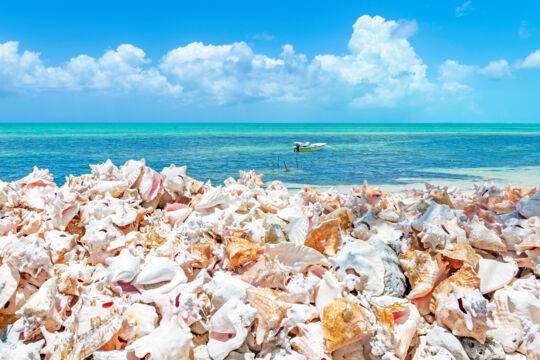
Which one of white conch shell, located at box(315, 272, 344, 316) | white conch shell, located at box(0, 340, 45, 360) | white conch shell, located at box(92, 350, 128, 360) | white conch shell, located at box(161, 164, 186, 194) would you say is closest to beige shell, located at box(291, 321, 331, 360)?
white conch shell, located at box(315, 272, 344, 316)

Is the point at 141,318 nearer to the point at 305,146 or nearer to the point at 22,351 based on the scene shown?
the point at 22,351

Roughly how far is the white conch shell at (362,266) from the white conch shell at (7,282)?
176cm

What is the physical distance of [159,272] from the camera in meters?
2.09

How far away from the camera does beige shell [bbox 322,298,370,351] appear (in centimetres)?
173

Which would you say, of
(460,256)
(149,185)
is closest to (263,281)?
(460,256)

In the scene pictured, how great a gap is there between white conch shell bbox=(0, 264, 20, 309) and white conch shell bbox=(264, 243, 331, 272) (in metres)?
1.37

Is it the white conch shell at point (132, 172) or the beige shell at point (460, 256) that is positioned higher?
the white conch shell at point (132, 172)

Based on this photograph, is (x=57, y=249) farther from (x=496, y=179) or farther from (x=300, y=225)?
(x=496, y=179)

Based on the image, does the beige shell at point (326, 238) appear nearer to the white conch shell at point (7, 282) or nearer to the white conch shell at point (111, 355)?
the white conch shell at point (111, 355)

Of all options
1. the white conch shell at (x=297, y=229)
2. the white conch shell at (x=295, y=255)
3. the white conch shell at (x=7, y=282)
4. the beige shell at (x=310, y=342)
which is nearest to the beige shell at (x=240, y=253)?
the white conch shell at (x=295, y=255)

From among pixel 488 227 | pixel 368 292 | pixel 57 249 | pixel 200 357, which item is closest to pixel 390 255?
pixel 368 292

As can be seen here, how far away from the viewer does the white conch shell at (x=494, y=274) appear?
2.17 meters

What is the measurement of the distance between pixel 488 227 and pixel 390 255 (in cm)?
97

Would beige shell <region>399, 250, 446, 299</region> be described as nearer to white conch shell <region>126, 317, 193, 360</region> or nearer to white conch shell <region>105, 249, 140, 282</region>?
white conch shell <region>126, 317, 193, 360</region>
